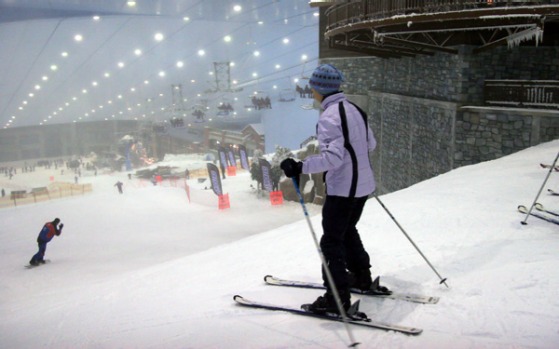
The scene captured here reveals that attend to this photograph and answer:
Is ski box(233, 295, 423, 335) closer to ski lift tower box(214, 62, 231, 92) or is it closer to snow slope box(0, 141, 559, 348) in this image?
snow slope box(0, 141, 559, 348)

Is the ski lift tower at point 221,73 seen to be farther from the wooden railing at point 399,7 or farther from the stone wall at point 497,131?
the stone wall at point 497,131

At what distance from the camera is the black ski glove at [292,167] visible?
2469 mm

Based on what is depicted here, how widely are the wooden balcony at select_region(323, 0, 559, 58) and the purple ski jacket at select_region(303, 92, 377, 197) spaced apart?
Answer: 6162mm

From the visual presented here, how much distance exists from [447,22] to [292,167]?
7.42 metres

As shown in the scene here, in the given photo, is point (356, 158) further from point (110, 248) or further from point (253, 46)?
point (253, 46)

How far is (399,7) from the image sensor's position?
8.67m

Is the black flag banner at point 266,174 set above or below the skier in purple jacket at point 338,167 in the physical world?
below

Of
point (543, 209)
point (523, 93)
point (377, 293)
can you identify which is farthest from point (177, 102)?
point (377, 293)

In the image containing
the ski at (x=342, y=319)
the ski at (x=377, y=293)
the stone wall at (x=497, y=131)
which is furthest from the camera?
the stone wall at (x=497, y=131)

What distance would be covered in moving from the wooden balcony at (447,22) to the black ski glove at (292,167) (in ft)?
21.4

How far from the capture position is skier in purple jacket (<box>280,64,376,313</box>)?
8.22 feet

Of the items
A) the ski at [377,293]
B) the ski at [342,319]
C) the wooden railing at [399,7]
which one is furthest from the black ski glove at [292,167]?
the wooden railing at [399,7]

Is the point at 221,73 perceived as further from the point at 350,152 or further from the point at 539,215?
the point at 350,152

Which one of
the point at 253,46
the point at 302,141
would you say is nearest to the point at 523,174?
Answer: the point at 302,141
